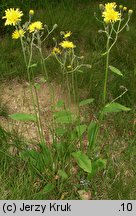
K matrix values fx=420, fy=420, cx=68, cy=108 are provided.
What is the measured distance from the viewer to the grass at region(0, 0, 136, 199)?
254 centimetres

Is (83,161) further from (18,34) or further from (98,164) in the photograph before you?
(18,34)

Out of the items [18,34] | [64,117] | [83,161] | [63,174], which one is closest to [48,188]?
[63,174]

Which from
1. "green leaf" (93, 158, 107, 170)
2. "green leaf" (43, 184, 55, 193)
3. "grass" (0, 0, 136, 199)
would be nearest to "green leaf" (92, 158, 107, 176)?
"green leaf" (93, 158, 107, 170)

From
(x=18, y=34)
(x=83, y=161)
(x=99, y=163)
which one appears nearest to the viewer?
(x=18, y=34)

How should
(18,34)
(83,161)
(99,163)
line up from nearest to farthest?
1. (18,34)
2. (83,161)
3. (99,163)

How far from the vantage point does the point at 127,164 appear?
2.81 m

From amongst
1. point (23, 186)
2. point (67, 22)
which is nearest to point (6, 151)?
point (23, 186)

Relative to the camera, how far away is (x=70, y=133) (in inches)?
102

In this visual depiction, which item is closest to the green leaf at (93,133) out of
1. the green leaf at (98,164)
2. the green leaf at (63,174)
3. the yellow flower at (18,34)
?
the green leaf at (98,164)

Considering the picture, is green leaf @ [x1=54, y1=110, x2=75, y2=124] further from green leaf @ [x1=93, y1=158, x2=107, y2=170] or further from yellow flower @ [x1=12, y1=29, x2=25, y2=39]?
yellow flower @ [x1=12, y1=29, x2=25, y2=39]

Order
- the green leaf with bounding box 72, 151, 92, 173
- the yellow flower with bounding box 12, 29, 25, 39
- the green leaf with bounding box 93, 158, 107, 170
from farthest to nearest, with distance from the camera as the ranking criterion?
the green leaf with bounding box 93, 158, 107, 170
the green leaf with bounding box 72, 151, 92, 173
the yellow flower with bounding box 12, 29, 25, 39

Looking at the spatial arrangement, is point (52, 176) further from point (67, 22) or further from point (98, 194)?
point (67, 22)

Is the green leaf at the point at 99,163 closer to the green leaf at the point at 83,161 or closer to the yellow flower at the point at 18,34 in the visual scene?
the green leaf at the point at 83,161

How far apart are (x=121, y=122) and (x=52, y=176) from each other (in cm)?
83
